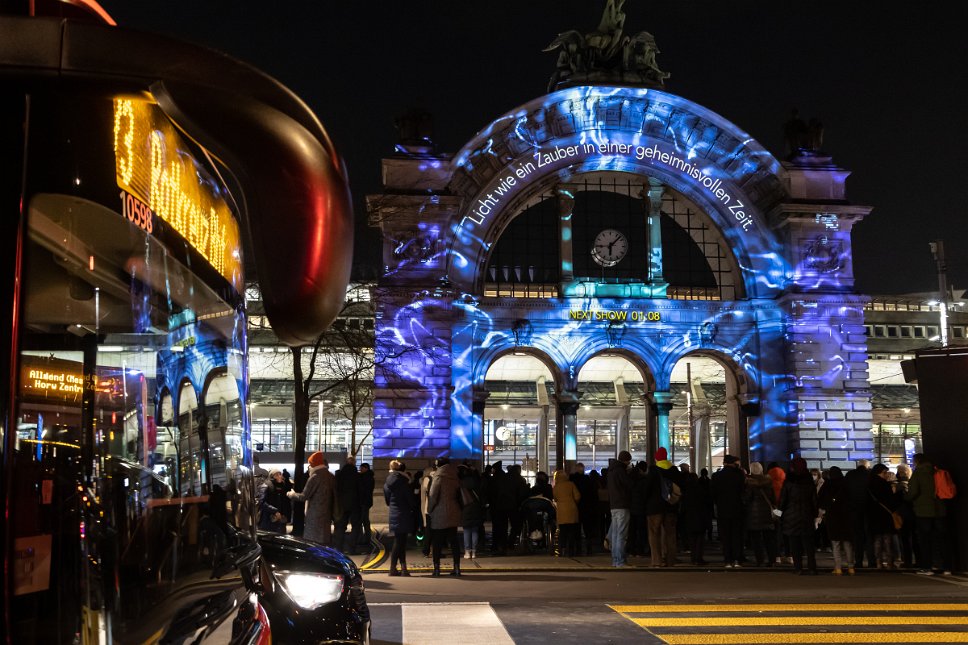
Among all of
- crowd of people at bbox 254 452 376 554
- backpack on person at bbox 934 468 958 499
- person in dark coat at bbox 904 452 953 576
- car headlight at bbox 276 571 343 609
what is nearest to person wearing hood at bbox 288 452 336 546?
crowd of people at bbox 254 452 376 554

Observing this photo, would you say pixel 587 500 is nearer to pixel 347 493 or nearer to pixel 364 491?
pixel 364 491

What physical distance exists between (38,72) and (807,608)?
11.3 metres

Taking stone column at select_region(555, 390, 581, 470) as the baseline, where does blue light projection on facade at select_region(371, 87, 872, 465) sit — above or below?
above

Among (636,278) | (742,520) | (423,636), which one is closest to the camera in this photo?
(423,636)

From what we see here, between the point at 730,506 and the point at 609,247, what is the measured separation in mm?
14157

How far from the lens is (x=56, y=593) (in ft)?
8.38

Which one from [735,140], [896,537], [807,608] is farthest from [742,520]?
A: [735,140]

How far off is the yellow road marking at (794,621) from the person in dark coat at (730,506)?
22.0 ft

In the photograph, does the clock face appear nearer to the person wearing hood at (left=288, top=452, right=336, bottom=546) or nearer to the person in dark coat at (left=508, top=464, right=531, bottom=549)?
the person in dark coat at (left=508, top=464, right=531, bottom=549)

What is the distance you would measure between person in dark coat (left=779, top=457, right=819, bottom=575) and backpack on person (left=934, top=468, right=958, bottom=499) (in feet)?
5.96

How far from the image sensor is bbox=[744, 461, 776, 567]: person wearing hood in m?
17.8

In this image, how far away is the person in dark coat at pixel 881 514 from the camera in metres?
17.2

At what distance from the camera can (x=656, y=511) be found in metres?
17.5

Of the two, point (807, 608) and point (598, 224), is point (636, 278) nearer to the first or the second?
point (598, 224)
